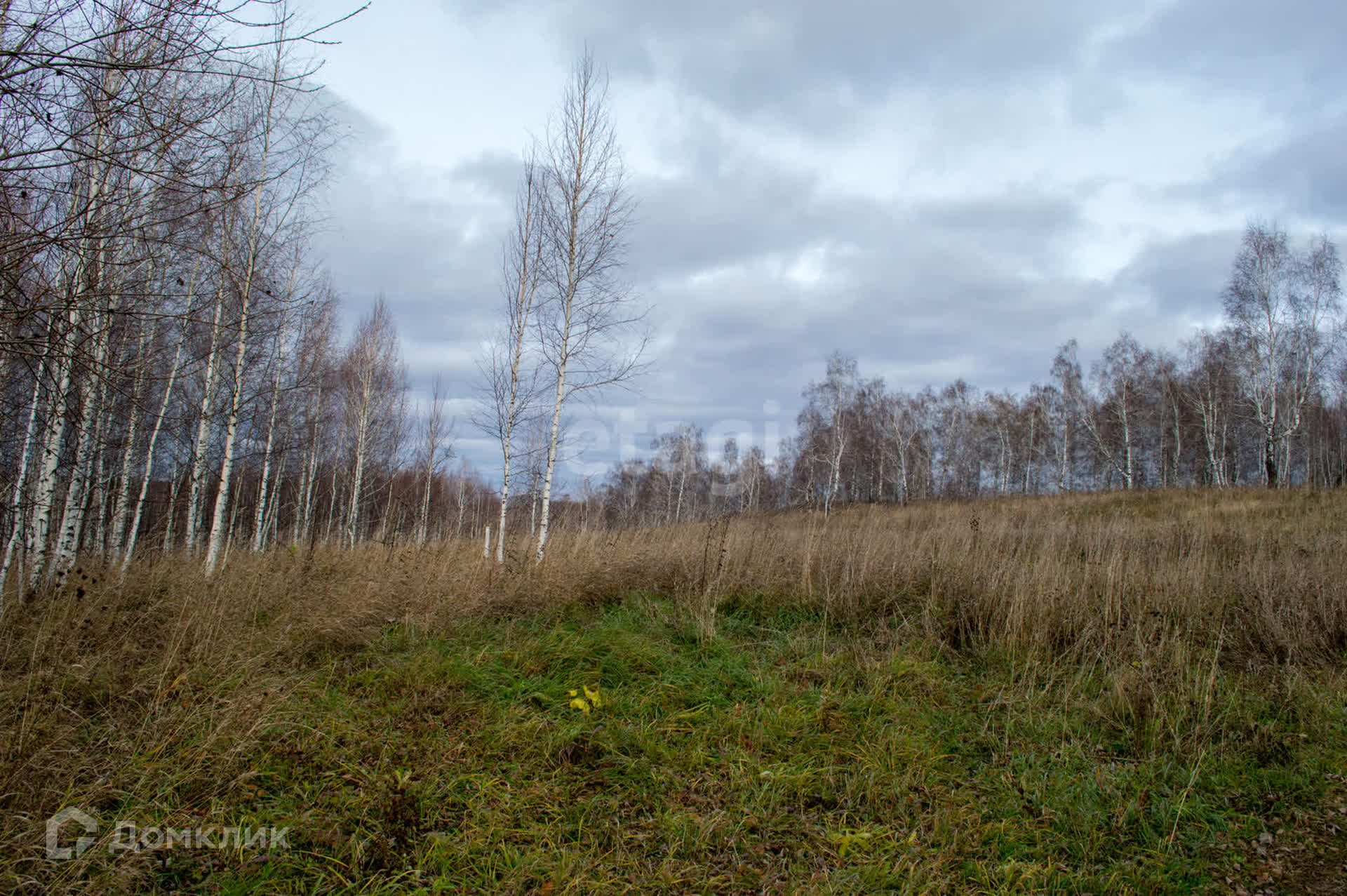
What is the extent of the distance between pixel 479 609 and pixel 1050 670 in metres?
5.09

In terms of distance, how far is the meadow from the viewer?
262cm

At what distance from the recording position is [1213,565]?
266 inches

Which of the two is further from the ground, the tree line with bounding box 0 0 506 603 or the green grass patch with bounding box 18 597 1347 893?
the tree line with bounding box 0 0 506 603

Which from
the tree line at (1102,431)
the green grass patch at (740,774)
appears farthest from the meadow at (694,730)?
the tree line at (1102,431)

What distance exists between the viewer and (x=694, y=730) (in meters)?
3.75

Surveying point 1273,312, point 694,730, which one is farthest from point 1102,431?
point 694,730

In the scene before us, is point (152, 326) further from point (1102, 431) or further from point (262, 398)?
point (1102, 431)

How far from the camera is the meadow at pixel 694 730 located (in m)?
2.62

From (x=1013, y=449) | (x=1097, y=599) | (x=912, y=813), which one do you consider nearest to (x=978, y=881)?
(x=912, y=813)

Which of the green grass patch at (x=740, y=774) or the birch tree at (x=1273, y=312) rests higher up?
the birch tree at (x=1273, y=312)

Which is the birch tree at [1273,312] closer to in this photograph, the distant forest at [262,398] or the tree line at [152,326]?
the distant forest at [262,398]

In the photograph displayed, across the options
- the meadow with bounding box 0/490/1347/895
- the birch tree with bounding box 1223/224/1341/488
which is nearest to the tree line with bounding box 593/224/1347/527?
the birch tree with bounding box 1223/224/1341/488

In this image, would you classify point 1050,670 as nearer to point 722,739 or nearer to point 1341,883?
point 1341,883

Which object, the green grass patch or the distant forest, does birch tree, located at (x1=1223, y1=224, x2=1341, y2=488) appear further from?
the green grass patch
